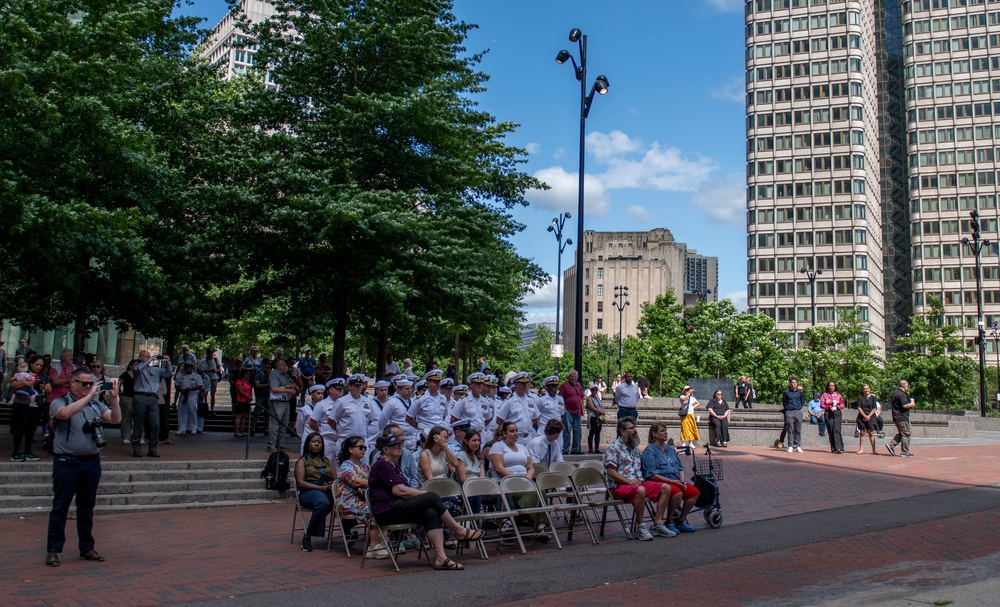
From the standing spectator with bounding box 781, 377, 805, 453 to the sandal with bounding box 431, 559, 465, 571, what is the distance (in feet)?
51.0

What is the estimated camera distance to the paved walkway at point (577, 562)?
730 centimetres

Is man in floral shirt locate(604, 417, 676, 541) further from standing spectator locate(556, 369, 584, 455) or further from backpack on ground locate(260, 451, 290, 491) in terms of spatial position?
standing spectator locate(556, 369, 584, 455)

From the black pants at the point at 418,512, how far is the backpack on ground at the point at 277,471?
3755 millimetres

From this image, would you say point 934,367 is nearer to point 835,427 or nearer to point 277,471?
point 835,427

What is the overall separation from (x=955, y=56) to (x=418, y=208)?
98.9 meters

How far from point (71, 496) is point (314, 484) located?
2.53 meters

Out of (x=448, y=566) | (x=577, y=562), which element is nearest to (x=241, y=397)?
(x=448, y=566)

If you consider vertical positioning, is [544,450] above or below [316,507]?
above

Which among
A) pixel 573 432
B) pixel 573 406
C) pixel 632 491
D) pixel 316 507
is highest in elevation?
pixel 573 406

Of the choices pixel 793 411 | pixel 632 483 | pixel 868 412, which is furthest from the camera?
pixel 793 411

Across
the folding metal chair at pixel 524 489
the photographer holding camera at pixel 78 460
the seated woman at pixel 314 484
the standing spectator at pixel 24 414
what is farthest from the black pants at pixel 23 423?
the folding metal chair at pixel 524 489

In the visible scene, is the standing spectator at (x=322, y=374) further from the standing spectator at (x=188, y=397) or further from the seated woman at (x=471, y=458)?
the seated woman at (x=471, y=458)

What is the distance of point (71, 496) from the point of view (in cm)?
842

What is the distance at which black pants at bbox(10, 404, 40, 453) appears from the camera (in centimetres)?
1306
